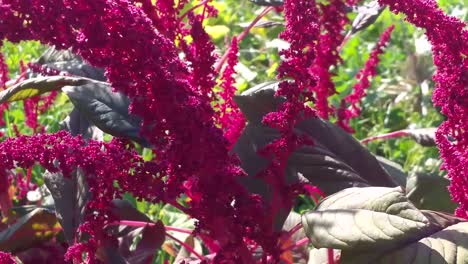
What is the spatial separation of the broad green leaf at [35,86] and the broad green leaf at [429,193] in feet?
2.08

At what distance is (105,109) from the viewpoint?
49.0 inches

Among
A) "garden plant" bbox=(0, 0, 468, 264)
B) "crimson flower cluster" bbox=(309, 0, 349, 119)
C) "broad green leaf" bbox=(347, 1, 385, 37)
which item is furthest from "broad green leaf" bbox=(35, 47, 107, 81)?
"broad green leaf" bbox=(347, 1, 385, 37)

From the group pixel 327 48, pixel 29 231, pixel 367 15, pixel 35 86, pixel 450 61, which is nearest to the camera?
pixel 450 61

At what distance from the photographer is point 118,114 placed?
49.1 inches

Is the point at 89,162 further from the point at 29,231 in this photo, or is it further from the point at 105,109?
the point at 29,231

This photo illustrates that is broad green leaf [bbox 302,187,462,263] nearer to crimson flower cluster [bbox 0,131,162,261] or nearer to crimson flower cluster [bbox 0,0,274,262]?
crimson flower cluster [bbox 0,0,274,262]

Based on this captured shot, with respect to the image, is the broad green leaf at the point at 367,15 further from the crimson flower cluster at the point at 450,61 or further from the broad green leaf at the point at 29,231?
the broad green leaf at the point at 29,231

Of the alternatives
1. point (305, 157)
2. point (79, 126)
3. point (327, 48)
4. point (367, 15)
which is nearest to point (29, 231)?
point (79, 126)

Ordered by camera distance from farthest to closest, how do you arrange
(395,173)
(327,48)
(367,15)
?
(367,15), (395,173), (327,48)

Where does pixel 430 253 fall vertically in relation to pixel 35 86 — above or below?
below

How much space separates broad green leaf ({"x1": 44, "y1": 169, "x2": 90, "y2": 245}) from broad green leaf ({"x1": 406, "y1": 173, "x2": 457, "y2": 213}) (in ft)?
1.96

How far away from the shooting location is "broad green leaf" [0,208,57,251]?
1.27m

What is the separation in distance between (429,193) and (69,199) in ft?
2.16

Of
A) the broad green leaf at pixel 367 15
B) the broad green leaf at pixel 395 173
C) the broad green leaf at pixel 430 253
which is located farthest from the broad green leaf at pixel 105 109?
the broad green leaf at pixel 367 15
